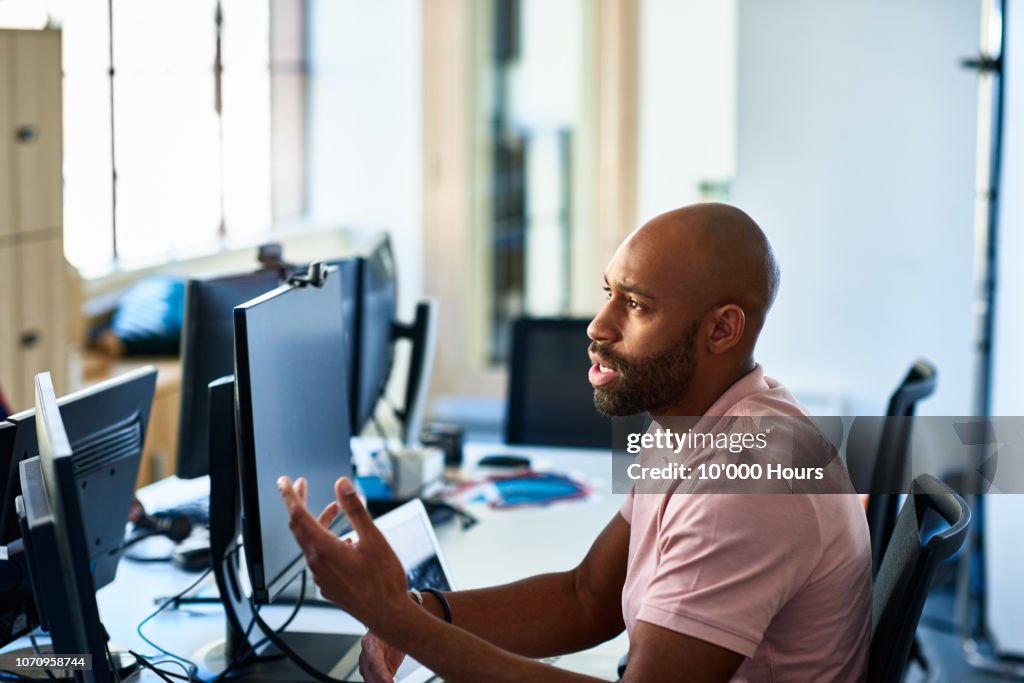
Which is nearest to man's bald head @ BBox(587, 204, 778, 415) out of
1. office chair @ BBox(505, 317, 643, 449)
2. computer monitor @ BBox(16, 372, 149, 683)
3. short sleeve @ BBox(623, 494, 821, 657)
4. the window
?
short sleeve @ BBox(623, 494, 821, 657)

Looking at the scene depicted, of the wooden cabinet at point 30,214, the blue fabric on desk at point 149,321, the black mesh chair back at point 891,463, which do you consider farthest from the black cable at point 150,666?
the blue fabric on desk at point 149,321

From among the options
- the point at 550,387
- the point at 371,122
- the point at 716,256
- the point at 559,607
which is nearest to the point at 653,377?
the point at 716,256

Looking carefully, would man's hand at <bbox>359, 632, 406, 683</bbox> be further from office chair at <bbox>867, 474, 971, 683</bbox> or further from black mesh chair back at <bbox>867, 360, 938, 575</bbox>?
black mesh chair back at <bbox>867, 360, 938, 575</bbox>

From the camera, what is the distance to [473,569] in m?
2.18

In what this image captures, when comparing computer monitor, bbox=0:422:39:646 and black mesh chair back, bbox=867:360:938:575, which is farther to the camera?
black mesh chair back, bbox=867:360:938:575

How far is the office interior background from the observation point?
3824 mm

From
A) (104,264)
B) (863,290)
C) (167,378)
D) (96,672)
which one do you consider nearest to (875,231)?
(863,290)

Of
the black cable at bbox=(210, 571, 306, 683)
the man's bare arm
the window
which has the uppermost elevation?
the window

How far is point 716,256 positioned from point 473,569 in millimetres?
928

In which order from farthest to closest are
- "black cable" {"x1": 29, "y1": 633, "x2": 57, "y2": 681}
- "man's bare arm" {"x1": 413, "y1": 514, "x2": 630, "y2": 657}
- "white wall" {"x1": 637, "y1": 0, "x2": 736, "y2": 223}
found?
"white wall" {"x1": 637, "y1": 0, "x2": 736, "y2": 223} < "man's bare arm" {"x1": 413, "y1": 514, "x2": 630, "y2": 657} < "black cable" {"x1": 29, "y1": 633, "x2": 57, "y2": 681}

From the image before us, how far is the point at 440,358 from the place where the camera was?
5.49 metres

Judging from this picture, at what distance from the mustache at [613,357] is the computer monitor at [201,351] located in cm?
76

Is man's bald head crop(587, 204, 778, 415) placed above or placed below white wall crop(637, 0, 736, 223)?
below

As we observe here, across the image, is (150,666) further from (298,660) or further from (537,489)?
(537,489)
